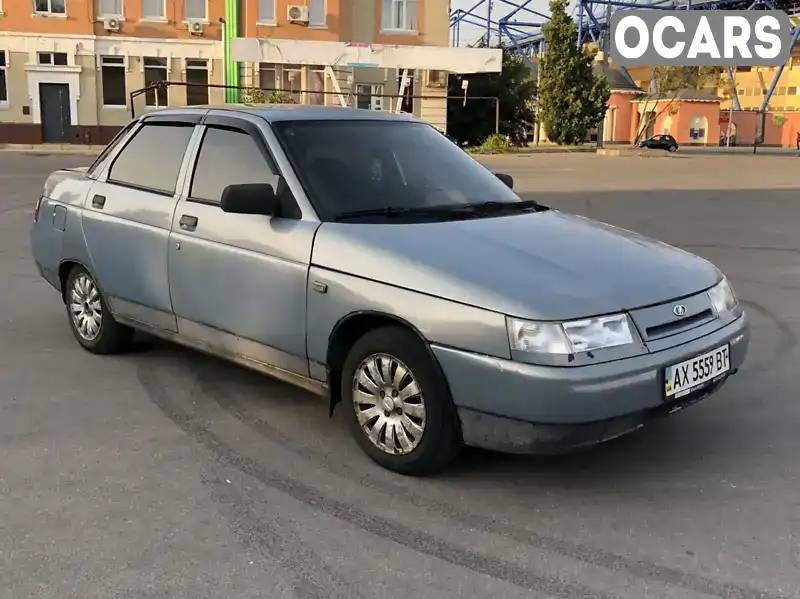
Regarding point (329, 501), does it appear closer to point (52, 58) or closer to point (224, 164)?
point (224, 164)

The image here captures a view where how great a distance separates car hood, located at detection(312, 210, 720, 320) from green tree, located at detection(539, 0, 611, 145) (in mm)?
A: 49392

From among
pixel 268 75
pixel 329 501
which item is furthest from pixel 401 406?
pixel 268 75

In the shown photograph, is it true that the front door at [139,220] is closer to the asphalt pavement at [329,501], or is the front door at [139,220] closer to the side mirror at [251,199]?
the asphalt pavement at [329,501]

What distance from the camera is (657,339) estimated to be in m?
3.74

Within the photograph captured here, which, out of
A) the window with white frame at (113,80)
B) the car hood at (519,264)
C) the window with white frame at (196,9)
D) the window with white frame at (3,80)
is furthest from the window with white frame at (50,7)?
the car hood at (519,264)

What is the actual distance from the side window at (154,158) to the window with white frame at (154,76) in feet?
118

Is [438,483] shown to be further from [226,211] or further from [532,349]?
[226,211]

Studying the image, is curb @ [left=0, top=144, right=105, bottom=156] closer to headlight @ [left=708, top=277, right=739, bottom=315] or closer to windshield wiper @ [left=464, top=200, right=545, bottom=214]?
windshield wiper @ [left=464, top=200, right=545, bottom=214]

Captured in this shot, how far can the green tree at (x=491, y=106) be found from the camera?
1826 inches

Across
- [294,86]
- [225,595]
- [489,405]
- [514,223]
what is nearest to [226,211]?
[514,223]

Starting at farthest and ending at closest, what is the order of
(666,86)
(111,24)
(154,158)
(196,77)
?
1. (666,86)
2. (196,77)
3. (111,24)
4. (154,158)

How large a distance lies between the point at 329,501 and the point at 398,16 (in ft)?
136

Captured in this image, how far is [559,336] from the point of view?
139 inches

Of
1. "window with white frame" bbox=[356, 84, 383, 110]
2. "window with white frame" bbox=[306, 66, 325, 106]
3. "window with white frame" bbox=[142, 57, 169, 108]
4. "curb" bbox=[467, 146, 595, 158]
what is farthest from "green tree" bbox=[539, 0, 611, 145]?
"window with white frame" bbox=[142, 57, 169, 108]
